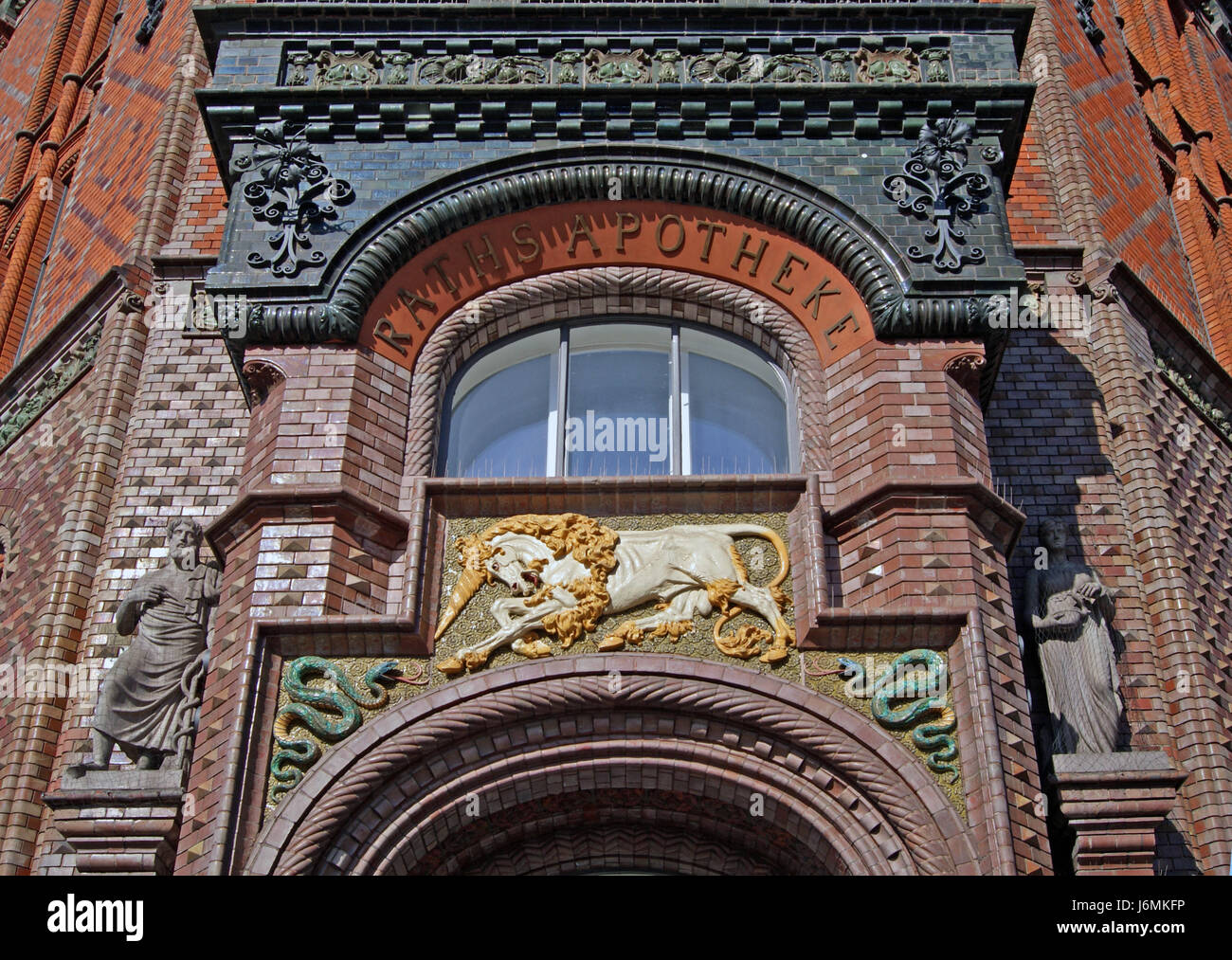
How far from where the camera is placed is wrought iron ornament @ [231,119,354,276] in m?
12.6

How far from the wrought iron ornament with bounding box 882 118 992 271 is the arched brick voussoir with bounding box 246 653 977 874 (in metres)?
3.75

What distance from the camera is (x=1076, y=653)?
1168 centimetres

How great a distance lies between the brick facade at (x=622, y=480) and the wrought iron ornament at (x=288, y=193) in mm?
34

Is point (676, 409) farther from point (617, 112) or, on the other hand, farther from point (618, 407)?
point (617, 112)

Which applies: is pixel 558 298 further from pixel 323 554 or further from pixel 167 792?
pixel 167 792

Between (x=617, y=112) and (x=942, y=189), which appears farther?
(x=617, y=112)

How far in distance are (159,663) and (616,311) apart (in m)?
4.42

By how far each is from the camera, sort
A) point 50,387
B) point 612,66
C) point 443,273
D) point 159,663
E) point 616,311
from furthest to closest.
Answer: point 50,387 → point 612,66 → point 616,311 → point 443,273 → point 159,663

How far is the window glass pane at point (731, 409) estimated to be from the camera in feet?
41.3

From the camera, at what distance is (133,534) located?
1341cm

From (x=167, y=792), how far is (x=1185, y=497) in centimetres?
884

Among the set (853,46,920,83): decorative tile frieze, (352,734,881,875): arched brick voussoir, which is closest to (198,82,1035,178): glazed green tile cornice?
(853,46,920,83): decorative tile frieze

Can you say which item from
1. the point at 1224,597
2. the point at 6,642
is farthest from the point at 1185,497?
the point at 6,642

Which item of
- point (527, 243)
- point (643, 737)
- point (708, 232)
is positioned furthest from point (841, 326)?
point (643, 737)
